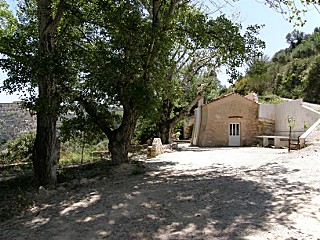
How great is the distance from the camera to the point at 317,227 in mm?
4164

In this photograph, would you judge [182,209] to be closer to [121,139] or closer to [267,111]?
[121,139]

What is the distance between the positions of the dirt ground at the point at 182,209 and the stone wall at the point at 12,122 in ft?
43.1

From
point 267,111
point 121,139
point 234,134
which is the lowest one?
point 121,139

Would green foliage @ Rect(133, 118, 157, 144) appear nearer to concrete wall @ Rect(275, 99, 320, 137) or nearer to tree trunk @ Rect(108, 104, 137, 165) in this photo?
concrete wall @ Rect(275, 99, 320, 137)

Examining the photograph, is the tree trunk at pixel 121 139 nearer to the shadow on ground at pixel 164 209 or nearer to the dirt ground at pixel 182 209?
the dirt ground at pixel 182 209

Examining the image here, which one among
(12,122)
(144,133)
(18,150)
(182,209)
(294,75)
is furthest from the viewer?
(294,75)

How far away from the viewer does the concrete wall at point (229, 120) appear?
23328 millimetres

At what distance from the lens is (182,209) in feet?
17.7

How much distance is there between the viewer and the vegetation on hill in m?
26.8

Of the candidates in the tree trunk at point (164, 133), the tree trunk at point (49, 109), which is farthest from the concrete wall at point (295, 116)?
the tree trunk at point (49, 109)

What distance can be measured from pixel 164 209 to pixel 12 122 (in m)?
17.4

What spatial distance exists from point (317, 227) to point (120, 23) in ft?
22.9

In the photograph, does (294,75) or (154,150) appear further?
(294,75)

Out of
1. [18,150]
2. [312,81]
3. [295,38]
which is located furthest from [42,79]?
[295,38]
